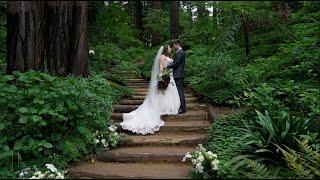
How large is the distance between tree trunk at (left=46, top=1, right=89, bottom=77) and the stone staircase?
1.68 m

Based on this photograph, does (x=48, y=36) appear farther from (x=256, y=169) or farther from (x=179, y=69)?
(x=256, y=169)

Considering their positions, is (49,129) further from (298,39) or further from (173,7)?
(173,7)

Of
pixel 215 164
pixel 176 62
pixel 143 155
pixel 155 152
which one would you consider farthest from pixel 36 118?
pixel 176 62

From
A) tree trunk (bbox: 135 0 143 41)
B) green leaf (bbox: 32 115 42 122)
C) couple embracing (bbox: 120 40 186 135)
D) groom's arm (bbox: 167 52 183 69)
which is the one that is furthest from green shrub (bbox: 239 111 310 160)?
tree trunk (bbox: 135 0 143 41)

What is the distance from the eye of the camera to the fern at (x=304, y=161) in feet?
14.8

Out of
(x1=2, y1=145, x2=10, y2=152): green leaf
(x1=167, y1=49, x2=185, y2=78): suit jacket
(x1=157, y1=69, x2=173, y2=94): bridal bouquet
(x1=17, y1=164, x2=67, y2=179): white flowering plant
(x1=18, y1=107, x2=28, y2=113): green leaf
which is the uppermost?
(x1=167, y1=49, x2=185, y2=78): suit jacket

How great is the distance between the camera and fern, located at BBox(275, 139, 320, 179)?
4.50 metres

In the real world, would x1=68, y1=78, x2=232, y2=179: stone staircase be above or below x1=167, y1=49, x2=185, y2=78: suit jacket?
below

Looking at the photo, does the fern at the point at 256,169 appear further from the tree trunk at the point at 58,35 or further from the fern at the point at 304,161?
the tree trunk at the point at 58,35

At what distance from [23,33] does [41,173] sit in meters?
2.87

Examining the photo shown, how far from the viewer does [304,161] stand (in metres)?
4.75

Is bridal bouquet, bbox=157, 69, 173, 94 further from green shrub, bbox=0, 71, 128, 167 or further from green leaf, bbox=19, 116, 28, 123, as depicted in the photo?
green leaf, bbox=19, 116, 28, 123

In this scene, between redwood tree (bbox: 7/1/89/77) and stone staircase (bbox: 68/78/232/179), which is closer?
stone staircase (bbox: 68/78/232/179)

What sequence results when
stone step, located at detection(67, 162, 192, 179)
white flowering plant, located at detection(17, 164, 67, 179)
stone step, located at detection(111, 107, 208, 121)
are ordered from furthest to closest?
stone step, located at detection(111, 107, 208, 121) → stone step, located at detection(67, 162, 192, 179) → white flowering plant, located at detection(17, 164, 67, 179)
